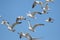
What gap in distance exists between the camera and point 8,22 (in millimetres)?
15453

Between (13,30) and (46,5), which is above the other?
(46,5)

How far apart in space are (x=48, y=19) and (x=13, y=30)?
7.05ft

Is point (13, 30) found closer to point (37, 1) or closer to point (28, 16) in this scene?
point (28, 16)

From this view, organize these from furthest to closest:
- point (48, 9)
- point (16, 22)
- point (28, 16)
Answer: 1. point (16, 22)
2. point (28, 16)
3. point (48, 9)

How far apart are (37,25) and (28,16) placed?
119 cm

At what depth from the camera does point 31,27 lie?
14.7 m

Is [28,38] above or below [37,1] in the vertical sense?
below

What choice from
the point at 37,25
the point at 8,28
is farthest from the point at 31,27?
the point at 8,28

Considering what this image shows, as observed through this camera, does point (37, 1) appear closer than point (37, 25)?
Yes

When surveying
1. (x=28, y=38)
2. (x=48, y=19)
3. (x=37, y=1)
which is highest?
(x=37, y=1)

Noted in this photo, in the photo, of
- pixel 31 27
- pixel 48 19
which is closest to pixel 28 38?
pixel 31 27

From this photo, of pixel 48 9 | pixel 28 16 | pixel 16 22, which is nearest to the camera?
pixel 48 9

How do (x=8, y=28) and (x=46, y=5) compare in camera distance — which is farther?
(x=8, y=28)

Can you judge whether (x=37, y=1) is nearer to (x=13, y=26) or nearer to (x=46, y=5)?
(x=46, y=5)
